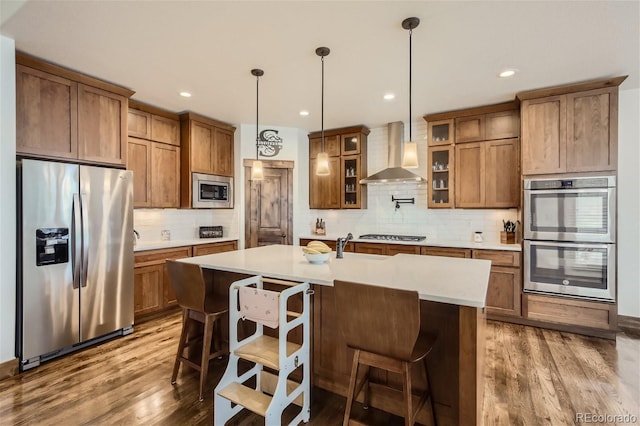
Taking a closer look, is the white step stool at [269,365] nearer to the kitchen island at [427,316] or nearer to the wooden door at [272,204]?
the kitchen island at [427,316]

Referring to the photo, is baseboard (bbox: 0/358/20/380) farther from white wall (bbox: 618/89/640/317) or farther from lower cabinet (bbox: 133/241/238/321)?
white wall (bbox: 618/89/640/317)

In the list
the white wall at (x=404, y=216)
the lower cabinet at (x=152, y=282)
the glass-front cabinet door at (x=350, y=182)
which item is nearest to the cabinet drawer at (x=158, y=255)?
the lower cabinet at (x=152, y=282)

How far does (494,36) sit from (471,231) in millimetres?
2748

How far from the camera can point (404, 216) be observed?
4.95 meters

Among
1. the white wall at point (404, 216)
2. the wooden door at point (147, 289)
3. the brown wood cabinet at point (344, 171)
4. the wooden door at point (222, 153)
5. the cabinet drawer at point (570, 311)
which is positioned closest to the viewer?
the cabinet drawer at point (570, 311)

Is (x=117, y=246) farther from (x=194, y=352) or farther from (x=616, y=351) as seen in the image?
(x=616, y=351)

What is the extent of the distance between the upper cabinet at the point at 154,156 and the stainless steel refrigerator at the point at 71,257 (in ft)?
2.35

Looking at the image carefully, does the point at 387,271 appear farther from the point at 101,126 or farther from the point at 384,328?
the point at 101,126

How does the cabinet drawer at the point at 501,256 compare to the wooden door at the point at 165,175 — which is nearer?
the cabinet drawer at the point at 501,256

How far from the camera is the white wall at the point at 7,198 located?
8.11 feet

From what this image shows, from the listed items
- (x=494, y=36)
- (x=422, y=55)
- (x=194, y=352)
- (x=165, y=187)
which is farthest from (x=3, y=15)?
(x=494, y=36)

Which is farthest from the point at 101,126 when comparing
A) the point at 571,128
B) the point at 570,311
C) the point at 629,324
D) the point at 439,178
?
the point at 629,324

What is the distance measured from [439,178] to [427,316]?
3036 mm

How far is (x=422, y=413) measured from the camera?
6.26ft
